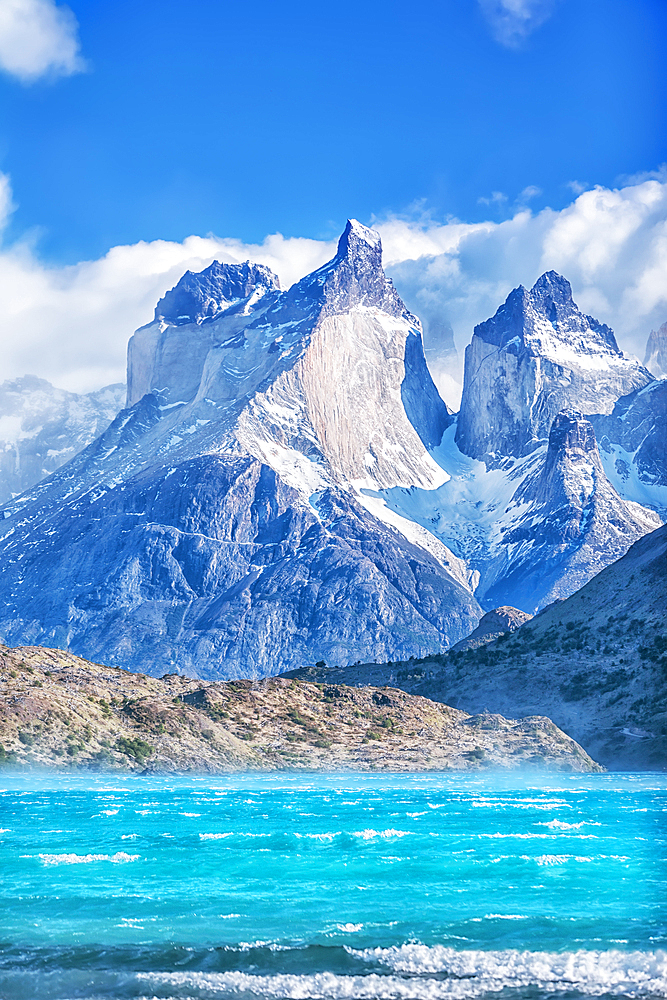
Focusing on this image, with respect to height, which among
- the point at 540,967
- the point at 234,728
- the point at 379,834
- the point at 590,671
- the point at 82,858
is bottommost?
the point at 540,967

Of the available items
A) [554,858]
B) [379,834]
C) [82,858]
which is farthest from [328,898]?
[379,834]

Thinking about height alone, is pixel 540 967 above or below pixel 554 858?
below

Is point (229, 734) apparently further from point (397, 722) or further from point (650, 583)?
point (650, 583)

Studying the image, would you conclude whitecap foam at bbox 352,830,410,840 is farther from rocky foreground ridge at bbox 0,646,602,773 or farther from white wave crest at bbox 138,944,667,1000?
rocky foreground ridge at bbox 0,646,602,773

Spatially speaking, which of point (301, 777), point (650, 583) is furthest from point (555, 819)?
point (650, 583)

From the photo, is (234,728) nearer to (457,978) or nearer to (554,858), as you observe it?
(554,858)

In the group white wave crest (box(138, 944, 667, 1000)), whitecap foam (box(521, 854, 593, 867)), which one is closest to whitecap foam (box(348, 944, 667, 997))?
white wave crest (box(138, 944, 667, 1000))
